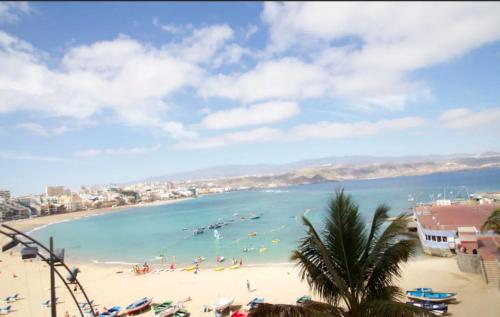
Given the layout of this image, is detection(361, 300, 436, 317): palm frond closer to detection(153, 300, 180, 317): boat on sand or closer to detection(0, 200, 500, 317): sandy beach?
detection(0, 200, 500, 317): sandy beach

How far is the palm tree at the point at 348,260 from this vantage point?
8.26m

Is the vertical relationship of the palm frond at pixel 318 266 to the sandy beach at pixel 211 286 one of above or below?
above

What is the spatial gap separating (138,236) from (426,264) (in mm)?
52980

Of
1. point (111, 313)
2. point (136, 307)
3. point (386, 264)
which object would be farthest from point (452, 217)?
point (386, 264)

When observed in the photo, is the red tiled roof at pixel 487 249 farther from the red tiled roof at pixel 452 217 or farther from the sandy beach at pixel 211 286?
the red tiled roof at pixel 452 217

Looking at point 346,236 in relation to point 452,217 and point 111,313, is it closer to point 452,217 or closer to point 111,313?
point 111,313

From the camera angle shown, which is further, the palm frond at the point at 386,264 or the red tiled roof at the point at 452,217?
the red tiled roof at the point at 452,217

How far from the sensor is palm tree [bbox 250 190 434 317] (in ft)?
27.1

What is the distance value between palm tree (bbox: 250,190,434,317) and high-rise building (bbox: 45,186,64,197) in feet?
611

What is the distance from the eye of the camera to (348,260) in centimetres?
848

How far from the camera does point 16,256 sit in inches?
2172

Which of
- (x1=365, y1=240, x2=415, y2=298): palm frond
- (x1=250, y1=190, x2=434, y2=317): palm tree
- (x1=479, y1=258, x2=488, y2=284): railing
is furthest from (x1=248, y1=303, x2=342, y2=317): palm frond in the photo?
(x1=479, y1=258, x2=488, y2=284): railing

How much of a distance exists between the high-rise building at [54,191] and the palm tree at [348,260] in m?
186

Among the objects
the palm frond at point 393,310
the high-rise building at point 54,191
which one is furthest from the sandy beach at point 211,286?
the high-rise building at point 54,191
